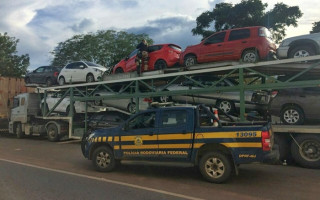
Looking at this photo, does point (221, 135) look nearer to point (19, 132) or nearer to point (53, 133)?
point (53, 133)

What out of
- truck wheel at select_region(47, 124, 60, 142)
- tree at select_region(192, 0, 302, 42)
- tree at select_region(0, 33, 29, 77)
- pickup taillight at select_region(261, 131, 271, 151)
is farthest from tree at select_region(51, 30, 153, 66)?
pickup taillight at select_region(261, 131, 271, 151)

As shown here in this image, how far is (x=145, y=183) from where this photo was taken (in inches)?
Result: 258

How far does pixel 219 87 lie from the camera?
10.4 meters

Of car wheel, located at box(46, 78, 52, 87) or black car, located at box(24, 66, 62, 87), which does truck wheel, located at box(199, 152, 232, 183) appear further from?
car wheel, located at box(46, 78, 52, 87)

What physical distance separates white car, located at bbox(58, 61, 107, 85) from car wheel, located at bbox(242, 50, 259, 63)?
714 cm

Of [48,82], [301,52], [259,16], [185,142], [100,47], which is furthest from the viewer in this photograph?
[100,47]

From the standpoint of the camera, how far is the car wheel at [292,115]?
9.24 meters

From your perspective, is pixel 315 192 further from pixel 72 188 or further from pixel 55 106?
pixel 55 106

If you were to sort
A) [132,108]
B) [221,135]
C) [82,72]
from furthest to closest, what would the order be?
[82,72] < [132,108] < [221,135]

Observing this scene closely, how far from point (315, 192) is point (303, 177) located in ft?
4.76

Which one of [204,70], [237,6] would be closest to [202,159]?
[204,70]

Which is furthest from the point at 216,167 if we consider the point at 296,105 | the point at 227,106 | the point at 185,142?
the point at 227,106

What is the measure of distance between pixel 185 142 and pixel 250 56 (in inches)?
206

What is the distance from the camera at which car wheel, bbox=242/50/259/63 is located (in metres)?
10.4
